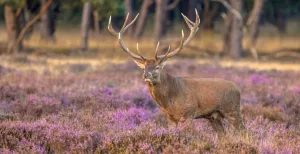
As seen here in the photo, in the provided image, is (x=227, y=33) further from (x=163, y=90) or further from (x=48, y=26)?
(x=163, y=90)

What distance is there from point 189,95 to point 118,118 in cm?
144

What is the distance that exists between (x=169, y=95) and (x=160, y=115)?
2481 mm

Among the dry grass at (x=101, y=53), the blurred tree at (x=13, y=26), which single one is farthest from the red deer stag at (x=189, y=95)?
the blurred tree at (x=13, y=26)

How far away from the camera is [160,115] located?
12305 millimetres

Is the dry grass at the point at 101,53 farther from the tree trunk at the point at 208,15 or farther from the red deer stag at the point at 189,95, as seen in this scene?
the red deer stag at the point at 189,95

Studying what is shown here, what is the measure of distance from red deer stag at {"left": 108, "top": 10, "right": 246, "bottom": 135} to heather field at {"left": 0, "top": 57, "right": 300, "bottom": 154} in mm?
195

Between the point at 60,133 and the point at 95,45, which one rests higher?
the point at 60,133

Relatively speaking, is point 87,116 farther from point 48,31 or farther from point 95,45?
point 48,31

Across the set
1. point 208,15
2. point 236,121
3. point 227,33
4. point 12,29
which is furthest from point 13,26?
point 236,121

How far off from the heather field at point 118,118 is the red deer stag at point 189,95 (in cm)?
19

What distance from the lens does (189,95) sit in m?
9.99

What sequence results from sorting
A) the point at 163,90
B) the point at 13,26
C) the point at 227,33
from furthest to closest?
the point at 227,33 → the point at 13,26 → the point at 163,90

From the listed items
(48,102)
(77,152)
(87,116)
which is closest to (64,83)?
(48,102)

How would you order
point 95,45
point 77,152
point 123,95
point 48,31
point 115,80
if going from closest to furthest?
point 77,152 → point 123,95 → point 115,80 → point 95,45 → point 48,31
